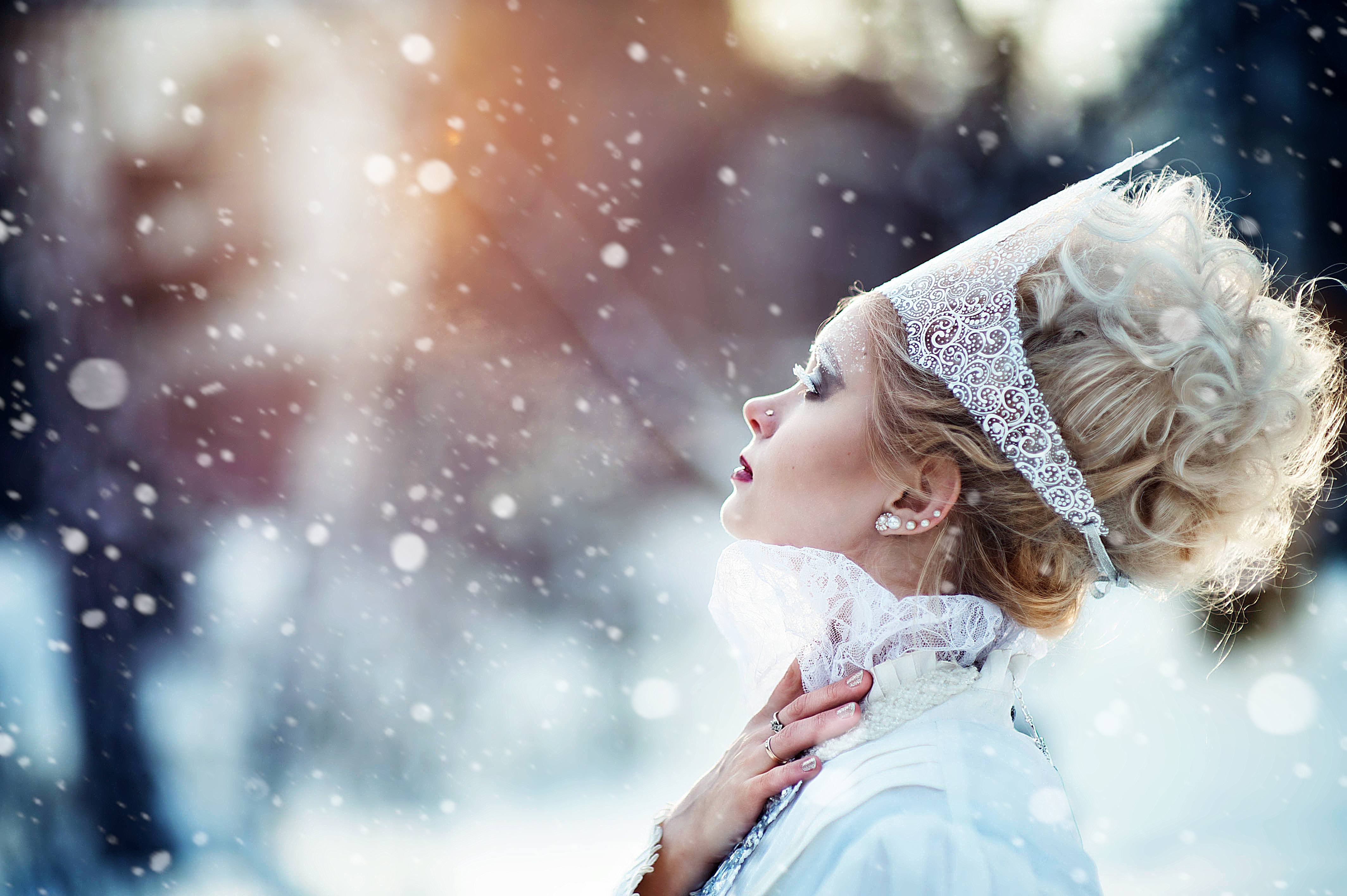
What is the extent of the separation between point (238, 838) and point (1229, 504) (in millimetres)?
3815

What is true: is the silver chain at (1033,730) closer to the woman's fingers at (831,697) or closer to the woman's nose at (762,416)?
the woman's fingers at (831,697)

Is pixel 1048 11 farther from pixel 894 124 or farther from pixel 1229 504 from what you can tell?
pixel 1229 504

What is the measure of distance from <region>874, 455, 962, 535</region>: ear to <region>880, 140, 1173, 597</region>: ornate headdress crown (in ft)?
0.28

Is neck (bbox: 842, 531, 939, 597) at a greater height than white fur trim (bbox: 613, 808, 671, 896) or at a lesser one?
greater

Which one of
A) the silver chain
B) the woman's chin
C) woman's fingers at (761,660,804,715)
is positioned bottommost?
the silver chain

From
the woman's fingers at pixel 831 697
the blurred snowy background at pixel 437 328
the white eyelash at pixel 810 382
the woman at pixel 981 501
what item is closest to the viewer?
the woman at pixel 981 501

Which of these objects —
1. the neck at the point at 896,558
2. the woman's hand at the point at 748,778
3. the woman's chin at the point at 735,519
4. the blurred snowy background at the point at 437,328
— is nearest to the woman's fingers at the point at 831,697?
the woman's hand at the point at 748,778

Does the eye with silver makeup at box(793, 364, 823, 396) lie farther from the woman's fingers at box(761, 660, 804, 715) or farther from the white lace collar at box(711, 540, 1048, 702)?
the woman's fingers at box(761, 660, 804, 715)

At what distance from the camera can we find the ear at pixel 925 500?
109cm

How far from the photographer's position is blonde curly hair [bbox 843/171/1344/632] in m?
0.99

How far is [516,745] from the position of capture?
13.2 feet

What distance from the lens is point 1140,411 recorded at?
99 cm

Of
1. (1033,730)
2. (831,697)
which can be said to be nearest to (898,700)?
(831,697)

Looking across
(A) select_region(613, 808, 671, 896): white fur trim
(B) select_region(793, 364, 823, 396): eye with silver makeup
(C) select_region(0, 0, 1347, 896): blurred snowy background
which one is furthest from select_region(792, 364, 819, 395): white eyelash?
(C) select_region(0, 0, 1347, 896): blurred snowy background
